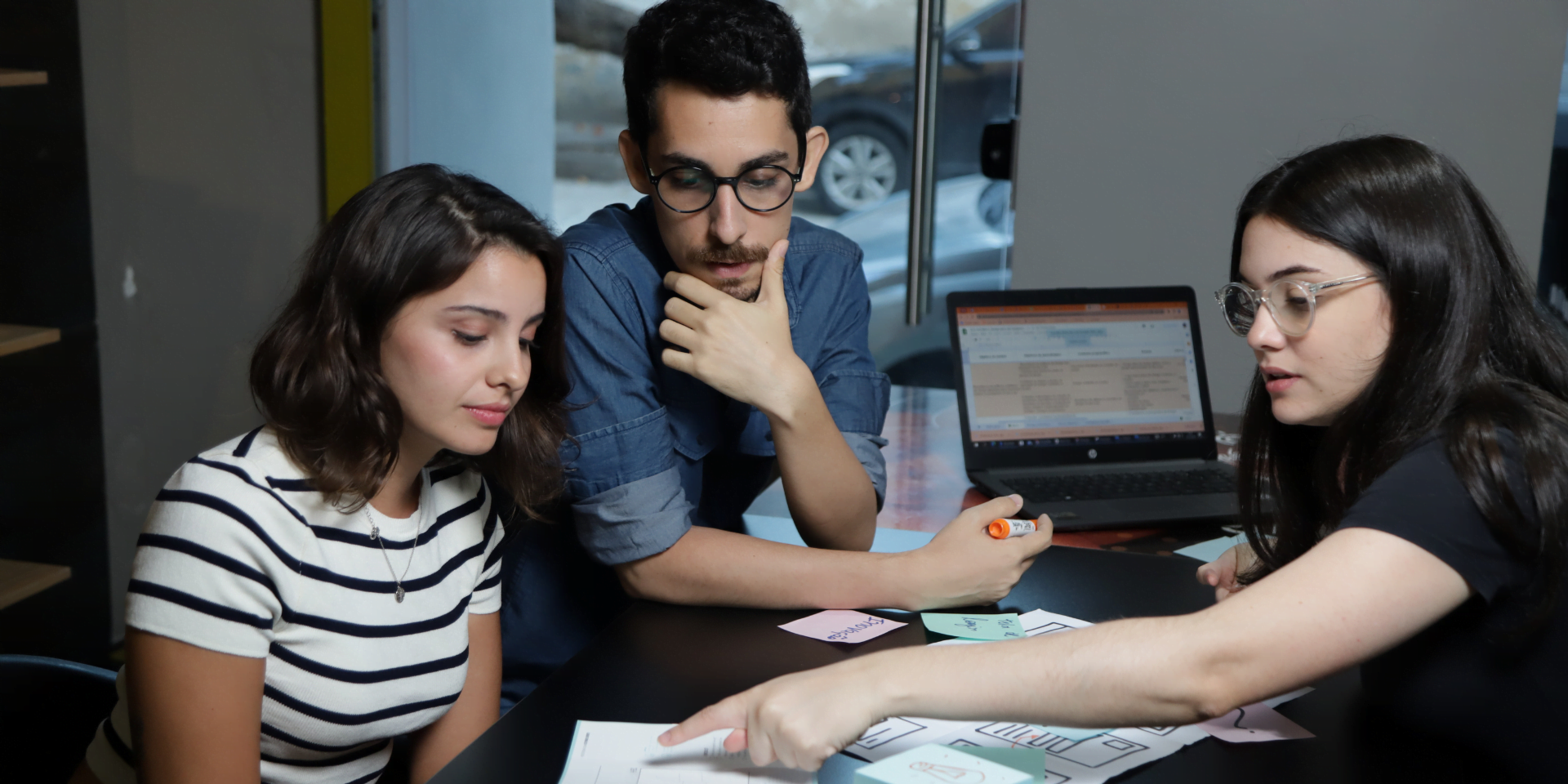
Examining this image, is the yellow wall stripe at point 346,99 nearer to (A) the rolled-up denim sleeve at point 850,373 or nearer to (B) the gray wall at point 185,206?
(B) the gray wall at point 185,206

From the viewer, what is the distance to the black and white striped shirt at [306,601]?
1.10 m

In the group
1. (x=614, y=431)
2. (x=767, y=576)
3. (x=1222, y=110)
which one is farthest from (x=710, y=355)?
(x=1222, y=110)

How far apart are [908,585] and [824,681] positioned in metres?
0.41

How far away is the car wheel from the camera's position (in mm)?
5129

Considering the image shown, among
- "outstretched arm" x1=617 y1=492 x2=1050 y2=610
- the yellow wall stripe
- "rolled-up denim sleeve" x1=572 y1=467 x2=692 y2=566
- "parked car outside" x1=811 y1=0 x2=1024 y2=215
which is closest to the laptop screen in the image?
"outstretched arm" x1=617 y1=492 x2=1050 y2=610

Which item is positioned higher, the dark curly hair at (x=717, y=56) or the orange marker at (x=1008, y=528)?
the dark curly hair at (x=717, y=56)

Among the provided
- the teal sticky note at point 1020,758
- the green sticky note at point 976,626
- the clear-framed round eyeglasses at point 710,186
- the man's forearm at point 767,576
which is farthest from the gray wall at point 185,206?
the teal sticky note at point 1020,758

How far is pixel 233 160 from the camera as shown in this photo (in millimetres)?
3211

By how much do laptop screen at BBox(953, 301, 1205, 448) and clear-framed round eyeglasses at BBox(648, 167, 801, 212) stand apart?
709 millimetres

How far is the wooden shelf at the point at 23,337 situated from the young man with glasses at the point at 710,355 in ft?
4.72

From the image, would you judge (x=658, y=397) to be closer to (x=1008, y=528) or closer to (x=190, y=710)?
(x=1008, y=528)

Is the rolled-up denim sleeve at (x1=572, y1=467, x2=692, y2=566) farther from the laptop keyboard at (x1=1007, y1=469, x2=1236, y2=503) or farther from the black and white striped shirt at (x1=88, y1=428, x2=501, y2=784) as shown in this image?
the laptop keyboard at (x1=1007, y1=469, x2=1236, y2=503)

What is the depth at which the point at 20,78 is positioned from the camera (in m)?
2.34

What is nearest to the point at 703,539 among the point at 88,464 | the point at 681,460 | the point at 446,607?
the point at 681,460
